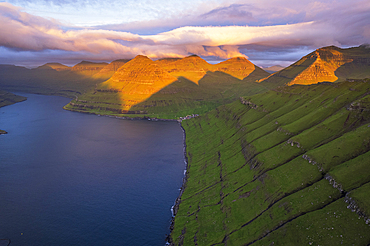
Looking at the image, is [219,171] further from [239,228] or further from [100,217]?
[100,217]

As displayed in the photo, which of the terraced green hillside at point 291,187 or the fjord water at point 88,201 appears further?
the fjord water at point 88,201

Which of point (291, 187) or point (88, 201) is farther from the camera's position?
point (88, 201)

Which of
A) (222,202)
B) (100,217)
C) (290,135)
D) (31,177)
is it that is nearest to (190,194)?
(222,202)

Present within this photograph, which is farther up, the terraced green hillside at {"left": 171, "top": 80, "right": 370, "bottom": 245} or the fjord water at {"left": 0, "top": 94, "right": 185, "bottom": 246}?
the terraced green hillside at {"left": 171, "top": 80, "right": 370, "bottom": 245}

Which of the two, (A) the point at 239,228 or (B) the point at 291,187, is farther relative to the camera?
(B) the point at 291,187

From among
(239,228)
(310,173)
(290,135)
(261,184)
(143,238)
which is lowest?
(143,238)

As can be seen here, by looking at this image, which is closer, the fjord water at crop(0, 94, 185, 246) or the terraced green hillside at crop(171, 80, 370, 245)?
the terraced green hillside at crop(171, 80, 370, 245)

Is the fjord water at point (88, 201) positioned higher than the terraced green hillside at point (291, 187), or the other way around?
the terraced green hillside at point (291, 187)

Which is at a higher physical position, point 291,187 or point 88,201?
point 291,187
